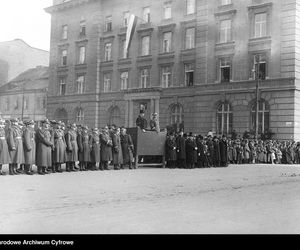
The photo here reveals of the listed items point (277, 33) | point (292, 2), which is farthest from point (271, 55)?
point (292, 2)

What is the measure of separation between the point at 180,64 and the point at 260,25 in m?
7.07

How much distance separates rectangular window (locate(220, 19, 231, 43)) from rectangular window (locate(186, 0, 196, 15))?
2930 millimetres

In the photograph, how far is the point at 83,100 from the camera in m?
42.9

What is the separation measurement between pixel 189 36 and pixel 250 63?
5.95 m

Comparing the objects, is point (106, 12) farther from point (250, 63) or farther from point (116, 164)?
point (116, 164)

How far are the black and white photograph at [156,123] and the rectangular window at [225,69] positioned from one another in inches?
3.5

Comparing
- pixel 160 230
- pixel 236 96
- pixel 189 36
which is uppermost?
pixel 189 36

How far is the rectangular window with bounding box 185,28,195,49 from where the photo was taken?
35.5 meters

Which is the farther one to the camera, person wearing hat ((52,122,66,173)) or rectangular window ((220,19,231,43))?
rectangular window ((220,19,231,43))

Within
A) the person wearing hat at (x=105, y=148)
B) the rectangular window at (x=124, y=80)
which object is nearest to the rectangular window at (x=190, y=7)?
the rectangular window at (x=124, y=80)

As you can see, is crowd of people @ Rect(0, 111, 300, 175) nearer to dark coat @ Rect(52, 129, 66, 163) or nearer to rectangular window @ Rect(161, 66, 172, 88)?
dark coat @ Rect(52, 129, 66, 163)

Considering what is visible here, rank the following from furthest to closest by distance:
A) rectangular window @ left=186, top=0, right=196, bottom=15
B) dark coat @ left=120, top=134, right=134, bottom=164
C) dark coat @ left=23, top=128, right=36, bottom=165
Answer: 1. rectangular window @ left=186, top=0, right=196, bottom=15
2. dark coat @ left=120, top=134, right=134, bottom=164
3. dark coat @ left=23, top=128, right=36, bottom=165

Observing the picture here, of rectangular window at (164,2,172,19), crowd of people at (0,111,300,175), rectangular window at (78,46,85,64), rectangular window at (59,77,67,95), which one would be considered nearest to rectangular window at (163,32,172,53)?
rectangular window at (164,2,172,19)

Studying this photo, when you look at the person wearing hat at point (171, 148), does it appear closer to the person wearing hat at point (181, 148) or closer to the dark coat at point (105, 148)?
the person wearing hat at point (181, 148)
